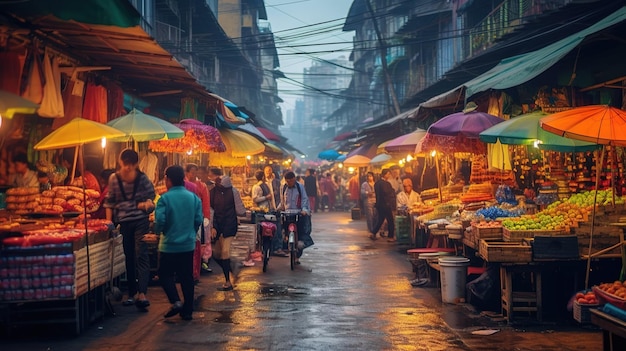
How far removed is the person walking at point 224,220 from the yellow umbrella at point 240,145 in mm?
5314

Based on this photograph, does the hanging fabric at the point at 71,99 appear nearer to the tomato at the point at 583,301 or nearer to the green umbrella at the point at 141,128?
the green umbrella at the point at 141,128

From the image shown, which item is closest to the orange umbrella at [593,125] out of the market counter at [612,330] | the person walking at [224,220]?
the market counter at [612,330]

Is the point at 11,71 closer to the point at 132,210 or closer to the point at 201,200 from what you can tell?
the point at 132,210

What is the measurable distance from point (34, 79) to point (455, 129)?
277 inches

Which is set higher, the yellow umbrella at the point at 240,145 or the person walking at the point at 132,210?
the yellow umbrella at the point at 240,145

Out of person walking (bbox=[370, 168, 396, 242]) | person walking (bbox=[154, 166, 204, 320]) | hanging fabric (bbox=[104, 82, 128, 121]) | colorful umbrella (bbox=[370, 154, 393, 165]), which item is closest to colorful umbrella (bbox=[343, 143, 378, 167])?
colorful umbrella (bbox=[370, 154, 393, 165])

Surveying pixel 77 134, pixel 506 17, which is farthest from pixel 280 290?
pixel 506 17

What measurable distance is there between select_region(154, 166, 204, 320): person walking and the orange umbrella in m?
4.48

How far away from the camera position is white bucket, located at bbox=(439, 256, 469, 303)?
385 inches

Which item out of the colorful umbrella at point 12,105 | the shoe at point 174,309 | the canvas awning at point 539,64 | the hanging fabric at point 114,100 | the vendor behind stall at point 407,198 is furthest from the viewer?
the vendor behind stall at point 407,198

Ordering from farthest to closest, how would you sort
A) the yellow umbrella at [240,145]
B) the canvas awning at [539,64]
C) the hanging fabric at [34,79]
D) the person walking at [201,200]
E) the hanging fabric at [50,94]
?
1. the yellow umbrella at [240,145]
2. the person walking at [201,200]
3. the canvas awning at [539,64]
4. the hanging fabric at [50,94]
5. the hanging fabric at [34,79]

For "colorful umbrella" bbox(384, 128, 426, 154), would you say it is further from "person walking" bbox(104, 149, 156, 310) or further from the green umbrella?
"person walking" bbox(104, 149, 156, 310)

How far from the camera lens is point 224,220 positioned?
36.6 ft

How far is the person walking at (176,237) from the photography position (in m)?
8.25
